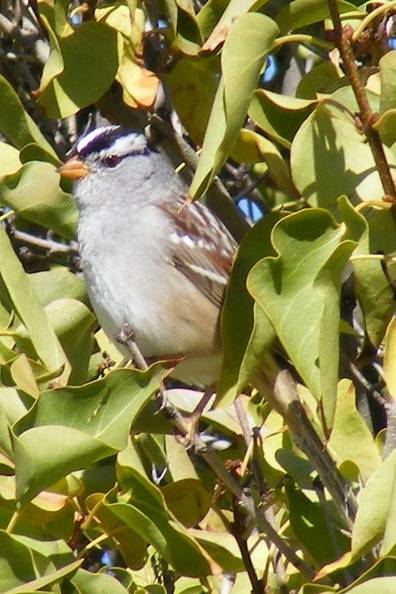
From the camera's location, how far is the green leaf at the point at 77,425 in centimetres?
212

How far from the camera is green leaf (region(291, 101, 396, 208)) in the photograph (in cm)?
245

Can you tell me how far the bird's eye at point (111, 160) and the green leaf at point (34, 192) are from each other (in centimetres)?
77

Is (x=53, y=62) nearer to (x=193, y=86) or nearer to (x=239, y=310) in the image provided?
(x=193, y=86)

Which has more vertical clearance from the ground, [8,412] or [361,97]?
[361,97]

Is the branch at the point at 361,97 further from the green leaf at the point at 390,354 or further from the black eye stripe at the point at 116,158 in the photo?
the black eye stripe at the point at 116,158

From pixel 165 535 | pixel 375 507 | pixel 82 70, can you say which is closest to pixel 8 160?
pixel 82 70

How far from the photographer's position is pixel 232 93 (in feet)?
7.29

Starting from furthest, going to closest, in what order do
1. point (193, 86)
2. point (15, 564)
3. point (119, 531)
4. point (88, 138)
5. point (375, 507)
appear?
point (88, 138)
point (193, 86)
point (119, 531)
point (15, 564)
point (375, 507)

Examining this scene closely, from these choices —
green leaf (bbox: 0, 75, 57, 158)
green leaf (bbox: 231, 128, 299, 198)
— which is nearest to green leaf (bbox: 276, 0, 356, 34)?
green leaf (bbox: 231, 128, 299, 198)

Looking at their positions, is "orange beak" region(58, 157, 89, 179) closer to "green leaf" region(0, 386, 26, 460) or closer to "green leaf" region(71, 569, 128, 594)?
"green leaf" region(0, 386, 26, 460)

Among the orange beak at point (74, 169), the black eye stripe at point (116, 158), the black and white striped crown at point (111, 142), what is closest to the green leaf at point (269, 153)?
the orange beak at point (74, 169)

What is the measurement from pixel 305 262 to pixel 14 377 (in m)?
0.58

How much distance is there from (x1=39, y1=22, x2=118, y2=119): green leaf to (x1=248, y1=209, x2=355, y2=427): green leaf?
72cm

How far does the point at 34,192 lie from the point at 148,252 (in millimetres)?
788
